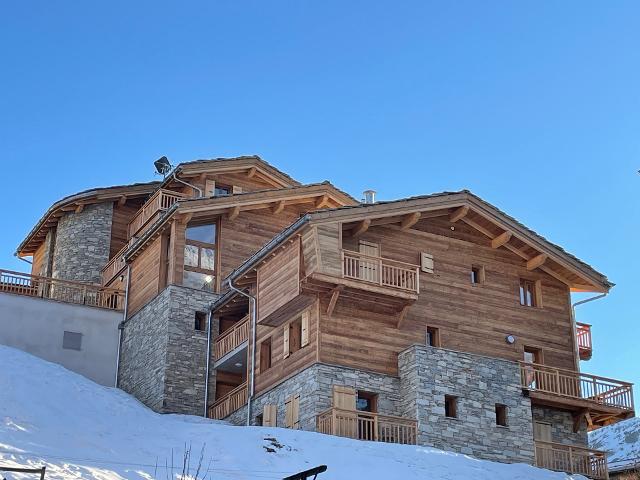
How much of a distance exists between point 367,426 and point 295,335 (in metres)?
4.48

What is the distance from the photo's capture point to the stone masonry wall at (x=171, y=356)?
122 ft

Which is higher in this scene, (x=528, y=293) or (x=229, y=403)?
(x=528, y=293)

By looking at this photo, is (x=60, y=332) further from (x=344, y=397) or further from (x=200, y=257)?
(x=344, y=397)

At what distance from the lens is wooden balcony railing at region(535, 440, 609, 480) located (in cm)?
3250

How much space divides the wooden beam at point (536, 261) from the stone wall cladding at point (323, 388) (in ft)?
23.1

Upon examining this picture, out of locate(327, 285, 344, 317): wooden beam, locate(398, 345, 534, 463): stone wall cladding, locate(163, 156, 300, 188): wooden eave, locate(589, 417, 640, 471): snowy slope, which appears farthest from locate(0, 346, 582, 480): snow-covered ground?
locate(589, 417, 640, 471): snowy slope

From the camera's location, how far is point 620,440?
2373 inches

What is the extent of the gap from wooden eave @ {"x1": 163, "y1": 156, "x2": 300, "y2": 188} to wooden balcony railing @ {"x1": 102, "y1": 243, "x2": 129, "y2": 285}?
335 centimetres

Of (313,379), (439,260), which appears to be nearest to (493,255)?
(439,260)

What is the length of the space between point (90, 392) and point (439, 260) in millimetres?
11548

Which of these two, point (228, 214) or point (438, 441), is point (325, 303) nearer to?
point (438, 441)

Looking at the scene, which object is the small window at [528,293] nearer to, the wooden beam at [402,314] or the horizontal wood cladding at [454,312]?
the horizontal wood cladding at [454,312]

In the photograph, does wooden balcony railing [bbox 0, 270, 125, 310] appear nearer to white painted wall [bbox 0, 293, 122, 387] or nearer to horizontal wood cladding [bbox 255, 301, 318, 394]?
white painted wall [bbox 0, 293, 122, 387]

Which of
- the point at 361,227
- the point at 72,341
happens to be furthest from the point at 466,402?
the point at 72,341
